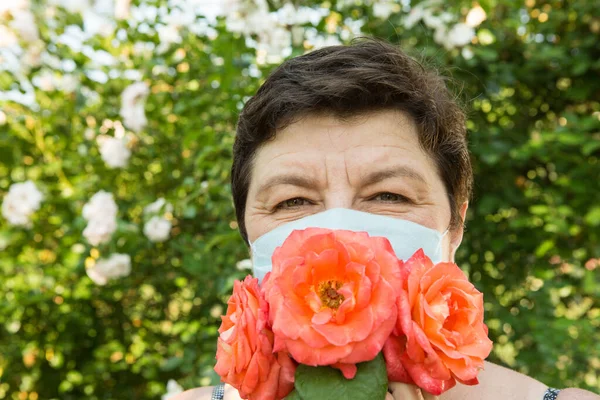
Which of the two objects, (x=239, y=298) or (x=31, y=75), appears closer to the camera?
(x=239, y=298)

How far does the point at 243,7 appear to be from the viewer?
107 inches

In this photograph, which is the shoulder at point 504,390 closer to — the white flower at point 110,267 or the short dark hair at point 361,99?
the short dark hair at point 361,99

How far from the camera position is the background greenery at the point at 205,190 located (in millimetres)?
A: 2854

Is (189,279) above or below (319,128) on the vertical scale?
below

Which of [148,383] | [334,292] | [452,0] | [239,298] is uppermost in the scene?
[334,292]

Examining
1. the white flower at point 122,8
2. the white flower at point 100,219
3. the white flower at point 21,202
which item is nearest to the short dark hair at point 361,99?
the white flower at point 100,219

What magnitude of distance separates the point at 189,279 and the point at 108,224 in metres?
0.63

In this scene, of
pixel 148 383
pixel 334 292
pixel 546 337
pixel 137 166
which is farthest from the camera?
pixel 148 383

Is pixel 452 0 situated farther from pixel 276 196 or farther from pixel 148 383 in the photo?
pixel 148 383

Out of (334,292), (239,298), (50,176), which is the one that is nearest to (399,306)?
(334,292)

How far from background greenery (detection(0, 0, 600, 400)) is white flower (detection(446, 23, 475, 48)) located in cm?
7

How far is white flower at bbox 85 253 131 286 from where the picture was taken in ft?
9.48

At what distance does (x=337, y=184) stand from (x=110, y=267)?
1.64m

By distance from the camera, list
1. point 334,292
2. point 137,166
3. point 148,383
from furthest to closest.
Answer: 1. point 148,383
2. point 137,166
3. point 334,292
